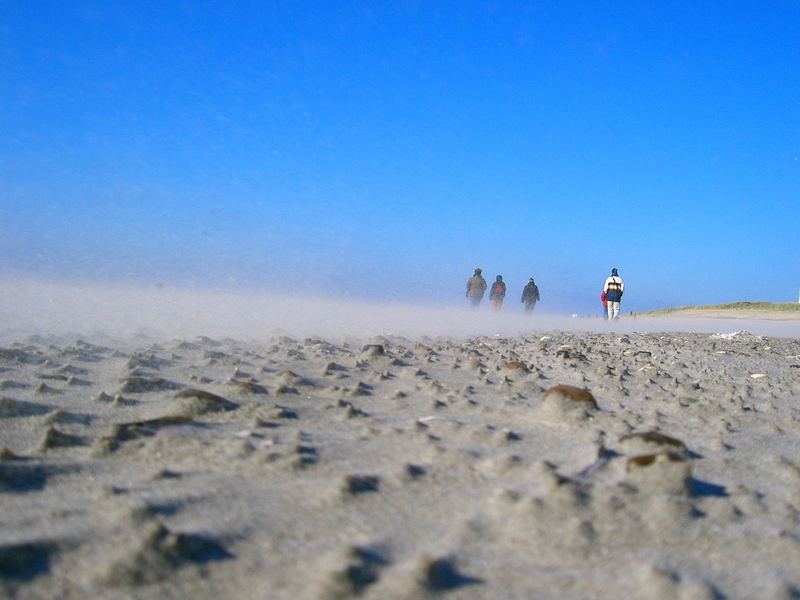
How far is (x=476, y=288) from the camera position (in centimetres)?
1783

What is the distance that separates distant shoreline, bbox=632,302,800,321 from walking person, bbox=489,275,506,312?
7.96 meters

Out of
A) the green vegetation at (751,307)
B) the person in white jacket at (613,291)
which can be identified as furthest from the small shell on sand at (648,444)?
the green vegetation at (751,307)

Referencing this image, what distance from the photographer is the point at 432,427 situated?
2.05m

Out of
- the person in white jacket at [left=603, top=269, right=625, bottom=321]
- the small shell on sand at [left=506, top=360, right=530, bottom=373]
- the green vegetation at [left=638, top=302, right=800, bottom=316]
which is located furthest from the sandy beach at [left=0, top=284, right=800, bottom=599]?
the green vegetation at [left=638, top=302, right=800, bottom=316]

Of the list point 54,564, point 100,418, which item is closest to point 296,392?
point 100,418

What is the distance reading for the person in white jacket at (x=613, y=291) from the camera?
1590 centimetres

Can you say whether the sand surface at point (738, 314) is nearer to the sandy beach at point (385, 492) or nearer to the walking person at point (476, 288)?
the walking person at point (476, 288)

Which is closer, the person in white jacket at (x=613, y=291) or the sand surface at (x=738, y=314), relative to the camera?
the person in white jacket at (x=613, y=291)

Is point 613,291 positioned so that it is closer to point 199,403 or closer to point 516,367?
point 516,367

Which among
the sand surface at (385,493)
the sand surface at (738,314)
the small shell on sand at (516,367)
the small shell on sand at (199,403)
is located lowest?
the sand surface at (385,493)

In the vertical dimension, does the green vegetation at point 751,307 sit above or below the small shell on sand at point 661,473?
above

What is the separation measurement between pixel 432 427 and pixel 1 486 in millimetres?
1187

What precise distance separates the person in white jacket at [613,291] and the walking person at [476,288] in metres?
3.41

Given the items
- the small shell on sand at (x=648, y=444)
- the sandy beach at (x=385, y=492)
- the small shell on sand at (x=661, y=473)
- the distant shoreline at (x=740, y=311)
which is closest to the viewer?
the sandy beach at (x=385, y=492)
